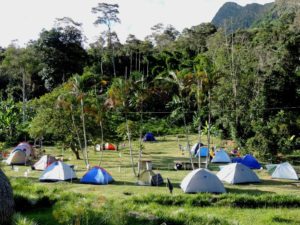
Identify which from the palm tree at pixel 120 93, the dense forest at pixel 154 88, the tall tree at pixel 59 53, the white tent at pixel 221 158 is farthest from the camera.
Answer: the tall tree at pixel 59 53

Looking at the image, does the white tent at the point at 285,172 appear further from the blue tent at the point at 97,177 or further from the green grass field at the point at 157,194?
the blue tent at the point at 97,177

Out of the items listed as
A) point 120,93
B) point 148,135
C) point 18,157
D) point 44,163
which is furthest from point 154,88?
point 120,93

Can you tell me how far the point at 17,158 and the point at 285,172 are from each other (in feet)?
51.4

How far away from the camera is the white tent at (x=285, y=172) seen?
2116 centimetres

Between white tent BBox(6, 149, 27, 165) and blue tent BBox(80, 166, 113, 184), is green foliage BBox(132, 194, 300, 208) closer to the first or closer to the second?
blue tent BBox(80, 166, 113, 184)

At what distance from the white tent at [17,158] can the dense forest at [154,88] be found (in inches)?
57.7

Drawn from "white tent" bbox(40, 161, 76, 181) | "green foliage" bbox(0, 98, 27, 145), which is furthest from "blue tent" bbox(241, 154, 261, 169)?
"green foliage" bbox(0, 98, 27, 145)

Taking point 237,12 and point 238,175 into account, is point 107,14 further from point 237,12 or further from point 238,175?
point 237,12

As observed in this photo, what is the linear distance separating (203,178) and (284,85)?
20459 mm

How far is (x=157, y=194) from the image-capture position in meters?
15.4

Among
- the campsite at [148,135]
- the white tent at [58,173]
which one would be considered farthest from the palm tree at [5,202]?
the white tent at [58,173]

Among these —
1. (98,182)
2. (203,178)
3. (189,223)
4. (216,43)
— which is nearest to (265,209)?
(203,178)

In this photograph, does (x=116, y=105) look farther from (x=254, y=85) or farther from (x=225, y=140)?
(x=225, y=140)

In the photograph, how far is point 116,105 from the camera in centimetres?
2159
